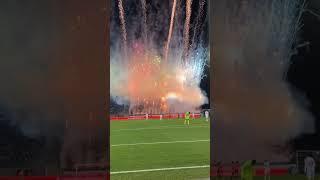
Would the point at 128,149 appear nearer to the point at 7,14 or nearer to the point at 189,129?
the point at 189,129

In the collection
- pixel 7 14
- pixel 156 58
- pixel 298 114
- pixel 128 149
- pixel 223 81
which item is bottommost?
pixel 128 149

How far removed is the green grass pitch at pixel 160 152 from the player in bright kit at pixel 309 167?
1.69 meters

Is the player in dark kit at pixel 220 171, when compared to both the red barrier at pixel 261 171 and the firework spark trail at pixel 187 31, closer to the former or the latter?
the red barrier at pixel 261 171

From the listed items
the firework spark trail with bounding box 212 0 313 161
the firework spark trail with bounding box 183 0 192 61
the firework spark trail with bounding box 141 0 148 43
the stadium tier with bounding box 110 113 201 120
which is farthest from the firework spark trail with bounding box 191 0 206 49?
the firework spark trail with bounding box 212 0 313 161

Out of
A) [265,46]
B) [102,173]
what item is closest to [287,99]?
[265,46]

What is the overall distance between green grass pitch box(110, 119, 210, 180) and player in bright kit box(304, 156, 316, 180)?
5.55 ft

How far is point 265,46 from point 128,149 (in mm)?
6415

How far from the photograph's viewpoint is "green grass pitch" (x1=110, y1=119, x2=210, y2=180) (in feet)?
25.6

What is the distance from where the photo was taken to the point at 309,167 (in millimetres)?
6020

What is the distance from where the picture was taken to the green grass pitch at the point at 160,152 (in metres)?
7.81

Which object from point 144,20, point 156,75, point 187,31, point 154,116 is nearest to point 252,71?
point 144,20

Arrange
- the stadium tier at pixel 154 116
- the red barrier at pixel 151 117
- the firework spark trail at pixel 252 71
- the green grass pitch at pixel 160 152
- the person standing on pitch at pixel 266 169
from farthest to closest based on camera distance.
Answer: the stadium tier at pixel 154 116 < the red barrier at pixel 151 117 < the green grass pitch at pixel 160 152 < the person standing on pitch at pixel 266 169 < the firework spark trail at pixel 252 71

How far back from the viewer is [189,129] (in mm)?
15859

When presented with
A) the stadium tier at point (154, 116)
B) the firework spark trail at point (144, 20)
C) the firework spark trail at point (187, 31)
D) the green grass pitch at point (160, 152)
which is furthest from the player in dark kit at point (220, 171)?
the stadium tier at point (154, 116)
